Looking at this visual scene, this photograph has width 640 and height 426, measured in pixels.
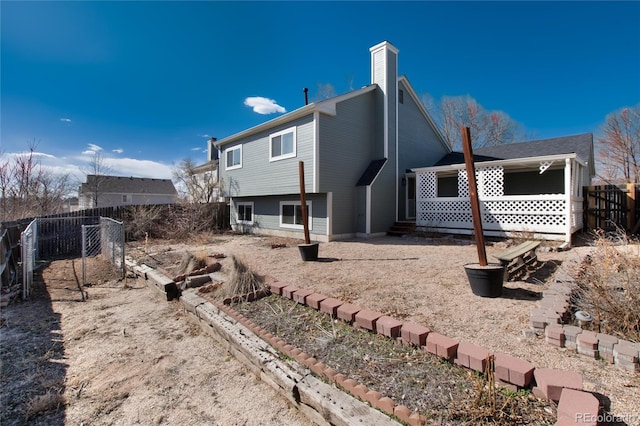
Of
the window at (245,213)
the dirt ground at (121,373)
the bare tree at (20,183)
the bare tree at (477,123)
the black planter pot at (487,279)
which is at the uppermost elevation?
the bare tree at (477,123)

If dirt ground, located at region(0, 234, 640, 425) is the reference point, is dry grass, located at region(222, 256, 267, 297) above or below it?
above

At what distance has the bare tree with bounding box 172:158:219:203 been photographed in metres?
18.3

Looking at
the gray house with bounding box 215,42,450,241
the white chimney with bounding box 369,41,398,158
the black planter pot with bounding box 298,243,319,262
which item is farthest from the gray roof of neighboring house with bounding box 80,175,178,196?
the black planter pot with bounding box 298,243,319,262

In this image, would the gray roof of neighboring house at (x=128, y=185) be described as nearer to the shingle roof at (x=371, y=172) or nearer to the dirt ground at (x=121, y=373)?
the shingle roof at (x=371, y=172)

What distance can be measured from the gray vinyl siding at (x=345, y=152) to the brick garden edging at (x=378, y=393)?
7242 millimetres

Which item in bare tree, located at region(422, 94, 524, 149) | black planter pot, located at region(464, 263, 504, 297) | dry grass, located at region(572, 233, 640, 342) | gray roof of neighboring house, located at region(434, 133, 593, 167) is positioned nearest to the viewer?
dry grass, located at region(572, 233, 640, 342)

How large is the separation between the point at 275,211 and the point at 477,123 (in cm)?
2055

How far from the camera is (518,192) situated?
12.7m

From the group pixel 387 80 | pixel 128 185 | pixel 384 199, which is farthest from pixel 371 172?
pixel 128 185

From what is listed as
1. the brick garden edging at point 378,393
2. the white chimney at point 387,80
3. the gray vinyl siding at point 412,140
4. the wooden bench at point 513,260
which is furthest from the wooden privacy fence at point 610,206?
the brick garden edging at point 378,393

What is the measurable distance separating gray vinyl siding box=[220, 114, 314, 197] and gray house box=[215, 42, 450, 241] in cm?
4

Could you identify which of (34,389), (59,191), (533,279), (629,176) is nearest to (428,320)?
(533,279)

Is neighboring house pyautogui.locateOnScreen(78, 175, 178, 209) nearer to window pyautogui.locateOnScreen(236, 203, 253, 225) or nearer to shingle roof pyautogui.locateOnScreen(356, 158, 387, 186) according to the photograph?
window pyautogui.locateOnScreen(236, 203, 253, 225)

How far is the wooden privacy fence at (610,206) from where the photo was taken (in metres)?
10.4
